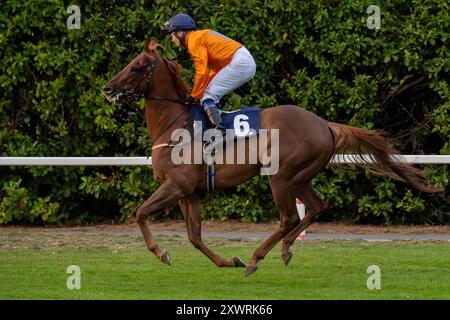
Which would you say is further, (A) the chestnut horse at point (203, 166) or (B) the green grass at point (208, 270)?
(A) the chestnut horse at point (203, 166)

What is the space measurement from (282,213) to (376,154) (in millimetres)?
1140

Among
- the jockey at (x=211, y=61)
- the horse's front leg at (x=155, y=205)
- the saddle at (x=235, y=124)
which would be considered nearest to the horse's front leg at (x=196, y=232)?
the horse's front leg at (x=155, y=205)

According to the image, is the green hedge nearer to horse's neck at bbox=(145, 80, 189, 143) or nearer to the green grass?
the green grass

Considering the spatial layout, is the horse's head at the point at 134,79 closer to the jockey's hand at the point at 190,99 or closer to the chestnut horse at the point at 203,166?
the chestnut horse at the point at 203,166

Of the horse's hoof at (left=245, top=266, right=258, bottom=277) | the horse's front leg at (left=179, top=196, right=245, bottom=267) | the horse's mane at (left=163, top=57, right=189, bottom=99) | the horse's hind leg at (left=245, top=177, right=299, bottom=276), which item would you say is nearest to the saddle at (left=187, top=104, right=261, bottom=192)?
the horse's front leg at (left=179, top=196, right=245, bottom=267)

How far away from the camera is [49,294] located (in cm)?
816

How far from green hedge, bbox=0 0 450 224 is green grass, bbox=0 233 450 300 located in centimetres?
102

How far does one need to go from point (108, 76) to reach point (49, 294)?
4835 mm

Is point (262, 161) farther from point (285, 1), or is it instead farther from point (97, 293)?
point (285, 1)

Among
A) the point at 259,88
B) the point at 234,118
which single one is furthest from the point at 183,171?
the point at 259,88

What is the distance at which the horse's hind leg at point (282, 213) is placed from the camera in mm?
9219

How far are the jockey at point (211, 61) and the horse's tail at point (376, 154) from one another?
971 millimetres

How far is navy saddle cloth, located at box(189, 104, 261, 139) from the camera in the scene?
30.6ft

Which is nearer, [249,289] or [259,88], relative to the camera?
[249,289]
